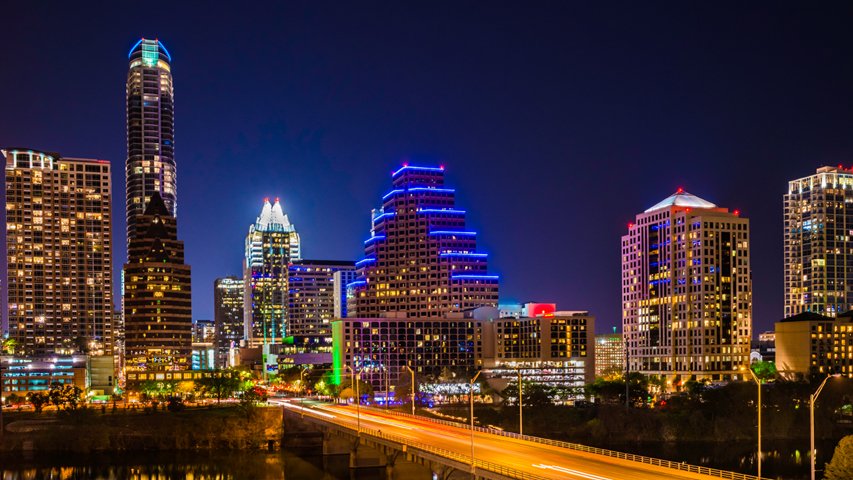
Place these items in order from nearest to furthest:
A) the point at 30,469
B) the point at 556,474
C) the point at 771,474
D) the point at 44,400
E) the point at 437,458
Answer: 1. the point at 556,474
2. the point at 437,458
3. the point at 771,474
4. the point at 30,469
5. the point at 44,400

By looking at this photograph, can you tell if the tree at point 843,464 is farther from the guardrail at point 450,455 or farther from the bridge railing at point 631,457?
the guardrail at point 450,455

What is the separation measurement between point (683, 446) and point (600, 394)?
48.4 m

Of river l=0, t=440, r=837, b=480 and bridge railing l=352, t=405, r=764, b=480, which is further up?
bridge railing l=352, t=405, r=764, b=480

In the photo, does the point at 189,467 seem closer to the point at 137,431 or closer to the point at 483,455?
the point at 137,431

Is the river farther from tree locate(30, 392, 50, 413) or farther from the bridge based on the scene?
tree locate(30, 392, 50, 413)

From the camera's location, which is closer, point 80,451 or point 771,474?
point 771,474

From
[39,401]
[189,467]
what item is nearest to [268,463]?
[189,467]

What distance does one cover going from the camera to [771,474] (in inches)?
4592

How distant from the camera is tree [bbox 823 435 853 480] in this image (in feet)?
232

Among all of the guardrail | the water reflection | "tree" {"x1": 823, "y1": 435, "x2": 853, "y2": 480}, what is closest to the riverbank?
the water reflection

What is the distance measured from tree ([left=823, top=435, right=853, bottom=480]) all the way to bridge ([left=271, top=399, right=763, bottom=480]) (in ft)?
25.4

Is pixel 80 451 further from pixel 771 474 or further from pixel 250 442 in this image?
pixel 771 474

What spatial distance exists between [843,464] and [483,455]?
1214 inches

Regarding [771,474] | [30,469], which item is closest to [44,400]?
[30,469]
